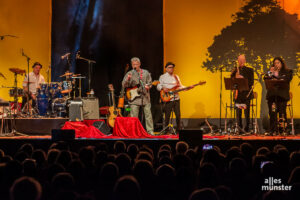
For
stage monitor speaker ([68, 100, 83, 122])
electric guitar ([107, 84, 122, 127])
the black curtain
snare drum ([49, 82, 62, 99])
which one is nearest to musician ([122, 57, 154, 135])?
stage monitor speaker ([68, 100, 83, 122])

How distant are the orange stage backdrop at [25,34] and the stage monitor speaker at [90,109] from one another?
2.84 m

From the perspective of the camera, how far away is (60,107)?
10148 mm

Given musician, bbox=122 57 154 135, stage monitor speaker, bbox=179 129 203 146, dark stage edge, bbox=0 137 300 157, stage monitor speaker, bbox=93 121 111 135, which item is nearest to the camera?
stage monitor speaker, bbox=179 129 203 146

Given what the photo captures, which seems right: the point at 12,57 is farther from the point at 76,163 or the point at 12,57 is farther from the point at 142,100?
the point at 76,163

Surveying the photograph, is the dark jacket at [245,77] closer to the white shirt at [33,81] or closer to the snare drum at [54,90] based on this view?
the snare drum at [54,90]

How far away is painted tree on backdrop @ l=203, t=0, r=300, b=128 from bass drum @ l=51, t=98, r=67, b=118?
14.0ft

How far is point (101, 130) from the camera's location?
891 centimetres

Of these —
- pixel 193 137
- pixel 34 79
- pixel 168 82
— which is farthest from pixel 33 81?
pixel 193 137

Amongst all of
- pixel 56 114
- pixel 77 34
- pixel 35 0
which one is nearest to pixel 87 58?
pixel 77 34

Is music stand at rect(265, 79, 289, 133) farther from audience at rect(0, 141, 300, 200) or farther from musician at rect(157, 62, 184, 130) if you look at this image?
audience at rect(0, 141, 300, 200)

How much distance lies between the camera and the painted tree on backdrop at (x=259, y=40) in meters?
10.6

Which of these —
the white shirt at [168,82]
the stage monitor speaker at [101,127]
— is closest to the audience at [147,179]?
the stage monitor speaker at [101,127]

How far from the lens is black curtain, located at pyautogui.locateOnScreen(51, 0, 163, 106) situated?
10.9m

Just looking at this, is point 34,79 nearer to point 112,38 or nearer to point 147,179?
point 112,38
